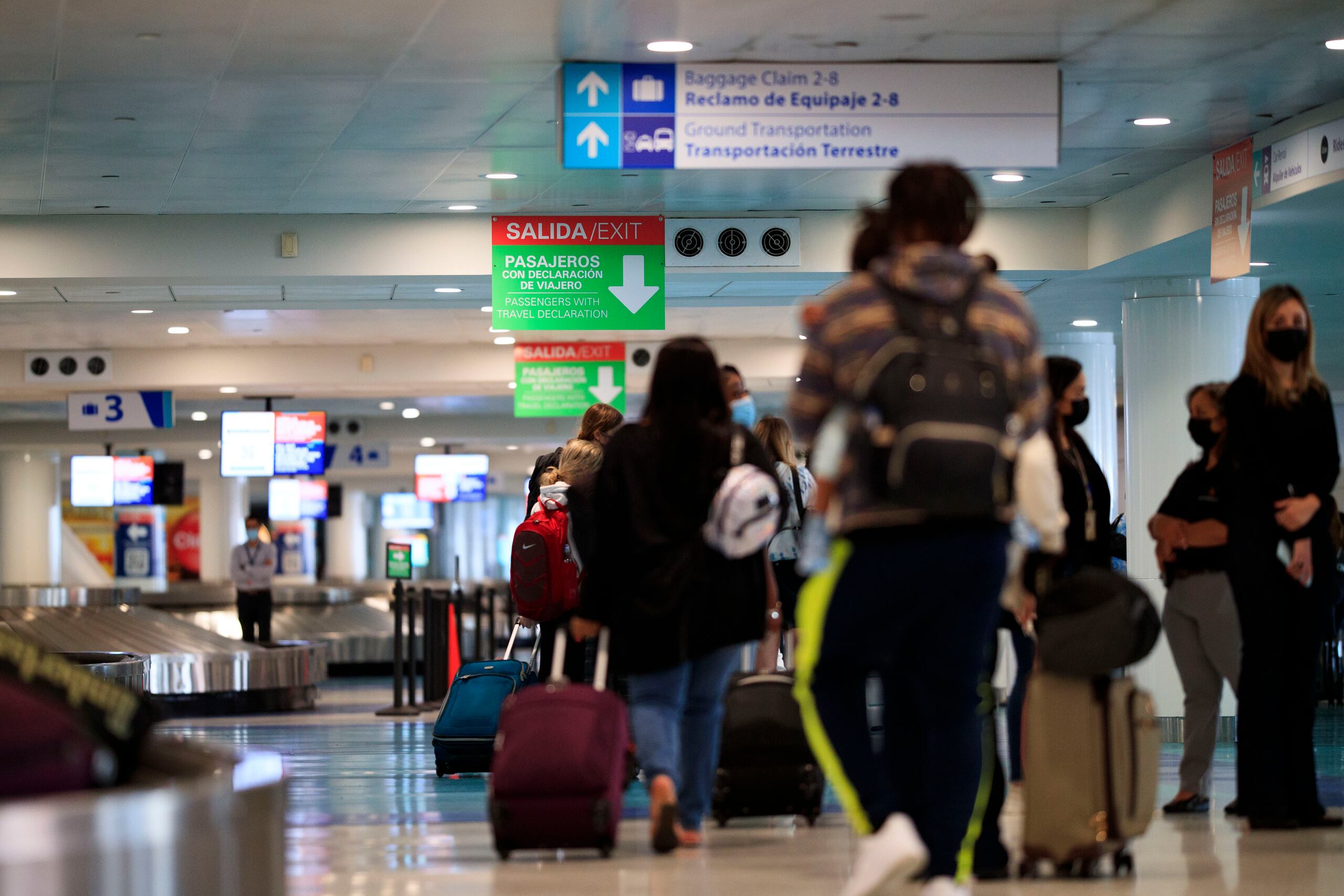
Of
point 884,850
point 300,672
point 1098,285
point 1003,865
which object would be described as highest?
point 1098,285

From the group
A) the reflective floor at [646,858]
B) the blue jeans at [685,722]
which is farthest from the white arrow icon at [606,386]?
the blue jeans at [685,722]

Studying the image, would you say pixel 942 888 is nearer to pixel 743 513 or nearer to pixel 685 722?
pixel 743 513

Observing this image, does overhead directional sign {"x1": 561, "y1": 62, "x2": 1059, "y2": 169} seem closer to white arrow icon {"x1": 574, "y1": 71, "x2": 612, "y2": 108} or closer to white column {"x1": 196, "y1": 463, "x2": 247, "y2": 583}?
white arrow icon {"x1": 574, "y1": 71, "x2": 612, "y2": 108}

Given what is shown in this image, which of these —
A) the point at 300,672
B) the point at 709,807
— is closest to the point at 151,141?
the point at 709,807

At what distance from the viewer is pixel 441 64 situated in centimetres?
775

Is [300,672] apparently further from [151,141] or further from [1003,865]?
[1003,865]

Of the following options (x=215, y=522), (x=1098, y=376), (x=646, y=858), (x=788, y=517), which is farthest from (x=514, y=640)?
(x=215, y=522)

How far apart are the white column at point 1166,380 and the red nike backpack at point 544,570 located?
537 cm

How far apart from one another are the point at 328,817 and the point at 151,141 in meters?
4.57

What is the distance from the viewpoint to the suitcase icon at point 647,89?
7.56 metres

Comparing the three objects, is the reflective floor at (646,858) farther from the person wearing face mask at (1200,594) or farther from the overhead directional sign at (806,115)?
the overhead directional sign at (806,115)

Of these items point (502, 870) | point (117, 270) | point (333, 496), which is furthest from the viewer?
point (333, 496)

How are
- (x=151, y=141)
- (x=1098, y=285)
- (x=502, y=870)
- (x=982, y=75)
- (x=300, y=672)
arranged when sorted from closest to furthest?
1. (x=502, y=870)
2. (x=982, y=75)
3. (x=151, y=141)
4. (x=1098, y=285)
5. (x=300, y=672)

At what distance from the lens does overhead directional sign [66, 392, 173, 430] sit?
20094 millimetres
